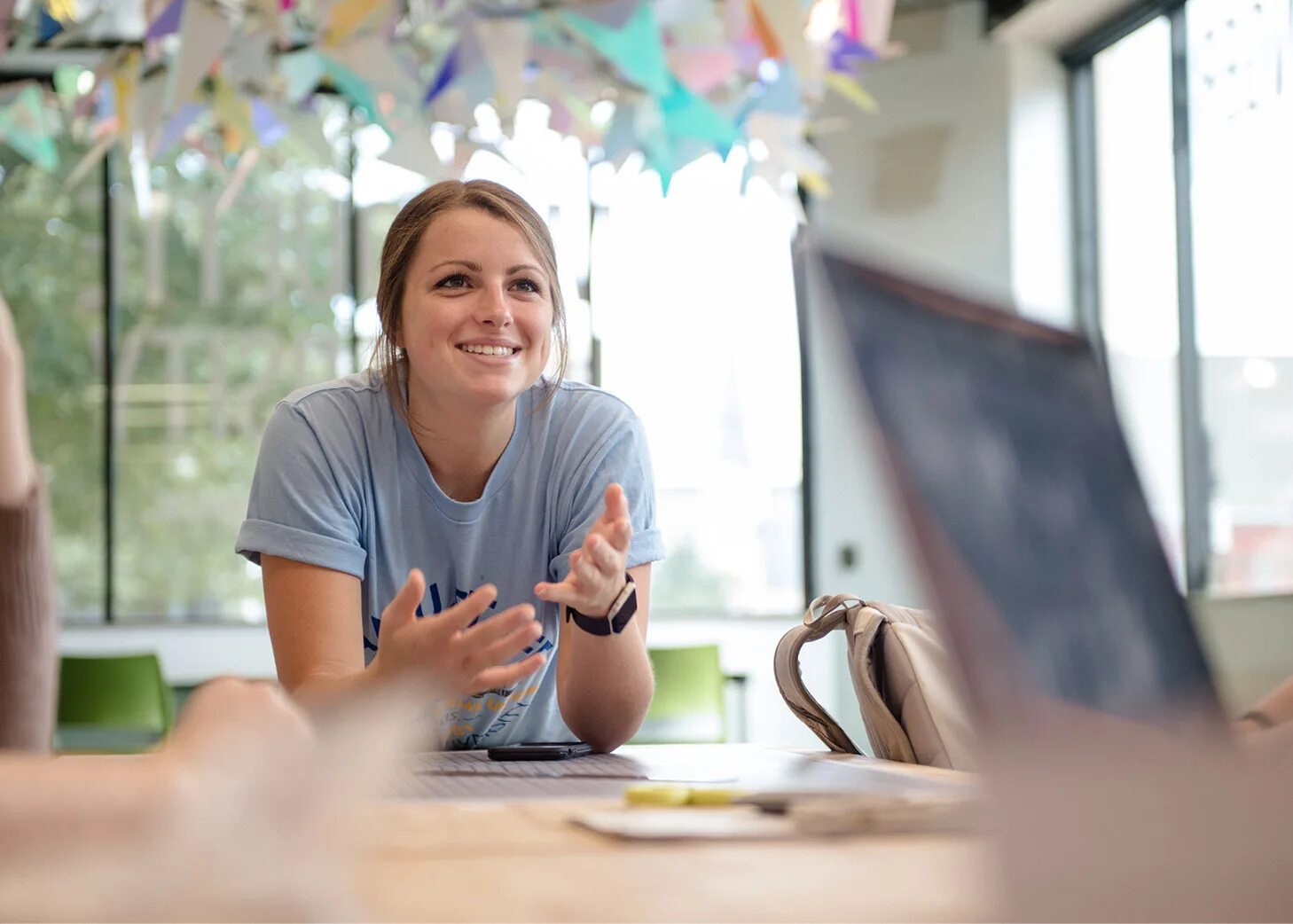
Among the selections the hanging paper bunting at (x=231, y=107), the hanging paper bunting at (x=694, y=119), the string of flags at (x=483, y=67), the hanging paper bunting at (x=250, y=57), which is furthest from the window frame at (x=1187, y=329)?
the hanging paper bunting at (x=231, y=107)

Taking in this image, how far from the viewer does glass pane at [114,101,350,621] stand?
21.6ft

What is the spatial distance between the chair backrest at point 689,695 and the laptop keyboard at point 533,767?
11.3ft

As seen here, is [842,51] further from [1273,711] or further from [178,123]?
[1273,711]

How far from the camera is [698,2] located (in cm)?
409

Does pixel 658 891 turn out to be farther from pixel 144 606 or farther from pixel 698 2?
pixel 144 606

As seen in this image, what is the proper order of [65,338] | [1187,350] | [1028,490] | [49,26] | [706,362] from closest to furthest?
[1028,490], [49,26], [1187,350], [65,338], [706,362]

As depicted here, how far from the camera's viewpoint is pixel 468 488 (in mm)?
1848

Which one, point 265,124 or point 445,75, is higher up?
point 265,124

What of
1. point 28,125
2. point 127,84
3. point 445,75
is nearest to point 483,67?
point 445,75

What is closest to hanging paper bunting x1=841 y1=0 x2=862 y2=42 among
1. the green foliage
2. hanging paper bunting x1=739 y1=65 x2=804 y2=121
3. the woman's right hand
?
hanging paper bunting x1=739 y1=65 x2=804 y2=121

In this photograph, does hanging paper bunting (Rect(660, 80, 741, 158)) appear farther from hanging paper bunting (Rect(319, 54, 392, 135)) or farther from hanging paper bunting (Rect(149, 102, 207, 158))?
hanging paper bunting (Rect(149, 102, 207, 158))

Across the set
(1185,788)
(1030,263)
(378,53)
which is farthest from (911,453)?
(1030,263)

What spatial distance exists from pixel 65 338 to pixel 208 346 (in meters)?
0.68

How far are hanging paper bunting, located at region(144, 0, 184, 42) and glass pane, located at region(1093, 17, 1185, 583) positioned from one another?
335 cm
